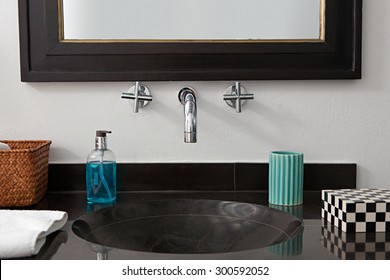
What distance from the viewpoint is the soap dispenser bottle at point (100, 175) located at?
1.05m

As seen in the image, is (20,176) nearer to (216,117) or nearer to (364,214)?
(216,117)

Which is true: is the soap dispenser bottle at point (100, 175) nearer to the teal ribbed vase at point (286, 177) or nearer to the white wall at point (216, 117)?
the white wall at point (216, 117)

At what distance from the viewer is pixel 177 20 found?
3.76 ft

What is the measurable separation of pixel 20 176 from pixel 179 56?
42cm

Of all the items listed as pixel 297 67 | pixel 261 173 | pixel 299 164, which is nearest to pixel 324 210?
pixel 299 164

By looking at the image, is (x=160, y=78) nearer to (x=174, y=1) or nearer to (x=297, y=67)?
(x=174, y=1)

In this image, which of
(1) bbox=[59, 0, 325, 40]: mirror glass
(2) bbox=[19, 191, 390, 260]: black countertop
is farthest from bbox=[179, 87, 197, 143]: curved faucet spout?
(2) bbox=[19, 191, 390, 260]: black countertop

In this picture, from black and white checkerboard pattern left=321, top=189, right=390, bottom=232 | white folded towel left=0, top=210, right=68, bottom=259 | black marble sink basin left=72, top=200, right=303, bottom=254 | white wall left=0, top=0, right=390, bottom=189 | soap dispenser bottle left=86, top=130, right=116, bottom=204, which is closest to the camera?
white folded towel left=0, top=210, right=68, bottom=259

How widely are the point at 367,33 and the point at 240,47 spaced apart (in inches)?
11.5

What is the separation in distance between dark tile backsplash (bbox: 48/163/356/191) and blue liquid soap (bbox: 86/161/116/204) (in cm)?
10

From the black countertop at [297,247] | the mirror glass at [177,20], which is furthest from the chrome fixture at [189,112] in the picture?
the black countertop at [297,247]

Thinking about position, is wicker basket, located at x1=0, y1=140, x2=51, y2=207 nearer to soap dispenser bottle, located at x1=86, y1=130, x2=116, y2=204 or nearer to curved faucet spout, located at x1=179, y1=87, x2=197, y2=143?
soap dispenser bottle, located at x1=86, y1=130, x2=116, y2=204

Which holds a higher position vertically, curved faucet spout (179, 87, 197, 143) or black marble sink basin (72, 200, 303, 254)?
curved faucet spout (179, 87, 197, 143)

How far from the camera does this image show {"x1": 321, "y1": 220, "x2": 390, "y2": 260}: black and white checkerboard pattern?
739 millimetres
